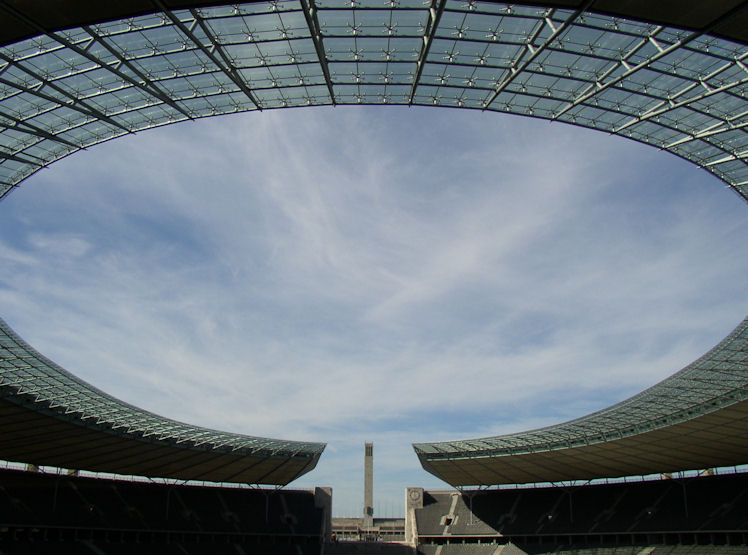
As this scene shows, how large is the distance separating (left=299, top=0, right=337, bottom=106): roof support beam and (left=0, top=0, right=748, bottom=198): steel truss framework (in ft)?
0.19

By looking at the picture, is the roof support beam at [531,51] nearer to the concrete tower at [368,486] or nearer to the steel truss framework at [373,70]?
the steel truss framework at [373,70]

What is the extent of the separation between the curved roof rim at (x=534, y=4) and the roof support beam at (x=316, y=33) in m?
8.54

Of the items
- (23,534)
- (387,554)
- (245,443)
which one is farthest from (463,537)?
(23,534)

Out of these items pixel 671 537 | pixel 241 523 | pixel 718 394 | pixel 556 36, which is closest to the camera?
pixel 556 36

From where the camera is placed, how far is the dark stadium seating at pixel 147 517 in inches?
2093

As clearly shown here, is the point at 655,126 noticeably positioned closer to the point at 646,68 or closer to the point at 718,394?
the point at 646,68

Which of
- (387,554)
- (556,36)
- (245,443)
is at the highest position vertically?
(556,36)

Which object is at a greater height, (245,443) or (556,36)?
(556,36)

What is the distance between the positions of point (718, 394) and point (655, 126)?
2091 centimetres

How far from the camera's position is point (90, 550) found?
178ft

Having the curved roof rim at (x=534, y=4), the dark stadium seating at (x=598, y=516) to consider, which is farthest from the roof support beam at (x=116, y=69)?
the dark stadium seating at (x=598, y=516)

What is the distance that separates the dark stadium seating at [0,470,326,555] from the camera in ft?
174

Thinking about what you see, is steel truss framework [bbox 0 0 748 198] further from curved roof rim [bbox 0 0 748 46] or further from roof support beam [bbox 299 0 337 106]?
curved roof rim [bbox 0 0 748 46]

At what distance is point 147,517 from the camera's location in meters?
62.2
